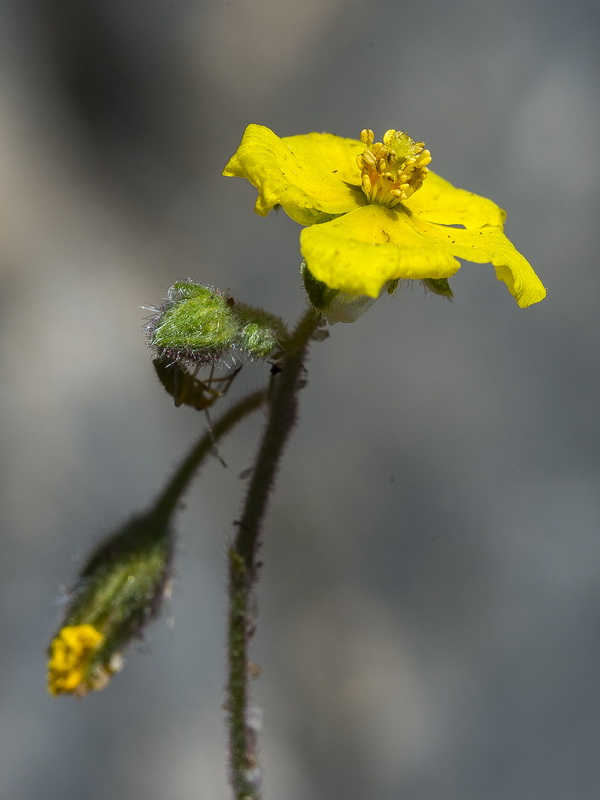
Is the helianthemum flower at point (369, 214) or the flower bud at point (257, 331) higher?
the helianthemum flower at point (369, 214)

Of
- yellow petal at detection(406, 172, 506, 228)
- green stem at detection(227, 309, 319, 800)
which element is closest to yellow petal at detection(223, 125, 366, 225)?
yellow petal at detection(406, 172, 506, 228)

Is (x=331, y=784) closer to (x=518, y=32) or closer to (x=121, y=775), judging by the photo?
(x=121, y=775)

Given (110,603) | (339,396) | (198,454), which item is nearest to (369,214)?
(198,454)

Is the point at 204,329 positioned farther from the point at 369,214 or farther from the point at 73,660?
the point at 73,660

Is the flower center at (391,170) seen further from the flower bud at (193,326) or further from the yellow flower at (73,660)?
the yellow flower at (73,660)

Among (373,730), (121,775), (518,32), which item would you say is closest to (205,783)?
(121,775)

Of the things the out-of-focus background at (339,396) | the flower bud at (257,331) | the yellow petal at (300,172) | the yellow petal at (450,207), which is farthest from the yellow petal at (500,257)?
the out-of-focus background at (339,396)
